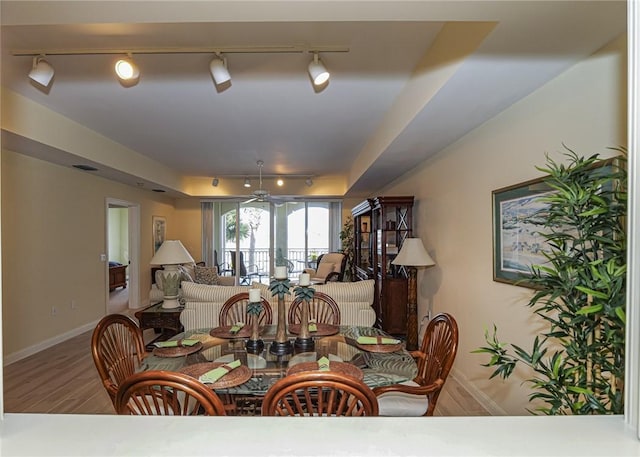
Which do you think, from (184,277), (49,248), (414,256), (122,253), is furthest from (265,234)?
(414,256)

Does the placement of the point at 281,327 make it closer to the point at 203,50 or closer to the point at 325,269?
the point at 203,50

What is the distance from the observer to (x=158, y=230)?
7730 millimetres

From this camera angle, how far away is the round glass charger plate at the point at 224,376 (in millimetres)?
1648

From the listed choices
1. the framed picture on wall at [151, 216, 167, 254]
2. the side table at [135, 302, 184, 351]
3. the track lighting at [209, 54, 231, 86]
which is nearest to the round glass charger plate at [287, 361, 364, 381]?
the track lighting at [209, 54, 231, 86]

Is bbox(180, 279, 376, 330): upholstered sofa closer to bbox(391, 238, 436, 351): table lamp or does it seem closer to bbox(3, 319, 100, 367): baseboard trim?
bbox(391, 238, 436, 351): table lamp

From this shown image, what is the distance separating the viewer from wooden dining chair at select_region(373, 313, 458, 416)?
1908mm

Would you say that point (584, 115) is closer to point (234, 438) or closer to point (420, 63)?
point (420, 63)

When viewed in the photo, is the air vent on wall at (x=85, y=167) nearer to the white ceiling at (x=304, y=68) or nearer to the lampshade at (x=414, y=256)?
the white ceiling at (x=304, y=68)

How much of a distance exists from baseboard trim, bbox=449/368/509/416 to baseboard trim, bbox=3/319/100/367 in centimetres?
475

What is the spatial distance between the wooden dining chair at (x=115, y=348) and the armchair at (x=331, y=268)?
4.67 metres

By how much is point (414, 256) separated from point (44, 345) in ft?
15.5

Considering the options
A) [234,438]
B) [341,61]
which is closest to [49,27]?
[341,61]

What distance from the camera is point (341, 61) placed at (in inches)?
102

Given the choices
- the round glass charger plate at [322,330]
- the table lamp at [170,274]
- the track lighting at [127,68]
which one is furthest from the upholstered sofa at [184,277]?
the track lighting at [127,68]
